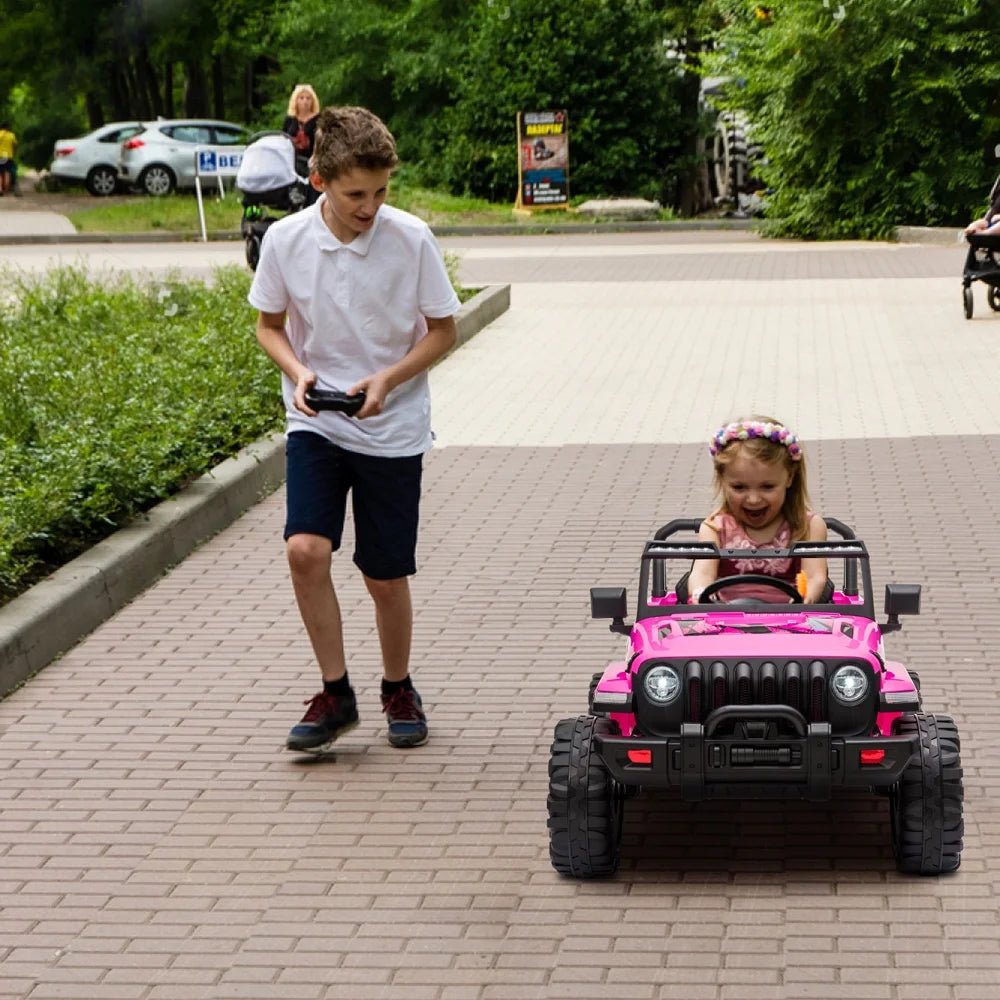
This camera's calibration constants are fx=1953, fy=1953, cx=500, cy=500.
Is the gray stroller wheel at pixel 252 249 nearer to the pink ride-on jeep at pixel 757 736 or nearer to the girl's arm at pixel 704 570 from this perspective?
the girl's arm at pixel 704 570

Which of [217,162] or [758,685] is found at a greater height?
[758,685]

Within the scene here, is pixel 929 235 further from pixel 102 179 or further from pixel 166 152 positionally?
pixel 102 179

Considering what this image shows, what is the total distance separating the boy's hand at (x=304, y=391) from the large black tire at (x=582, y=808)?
1.20 meters

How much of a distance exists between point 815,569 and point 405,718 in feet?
4.51

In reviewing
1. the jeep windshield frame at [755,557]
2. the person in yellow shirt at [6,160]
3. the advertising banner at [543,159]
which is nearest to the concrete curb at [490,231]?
the advertising banner at [543,159]

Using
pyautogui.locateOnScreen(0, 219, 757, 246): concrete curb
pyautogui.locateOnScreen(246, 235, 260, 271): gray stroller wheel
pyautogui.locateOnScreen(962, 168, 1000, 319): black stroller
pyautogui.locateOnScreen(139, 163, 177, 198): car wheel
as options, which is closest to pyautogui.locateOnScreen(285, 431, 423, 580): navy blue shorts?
pyautogui.locateOnScreen(962, 168, 1000, 319): black stroller

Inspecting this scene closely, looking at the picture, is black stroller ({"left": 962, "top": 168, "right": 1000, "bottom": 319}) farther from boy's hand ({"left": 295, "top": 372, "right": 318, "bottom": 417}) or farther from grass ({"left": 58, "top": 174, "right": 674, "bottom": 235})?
grass ({"left": 58, "top": 174, "right": 674, "bottom": 235})

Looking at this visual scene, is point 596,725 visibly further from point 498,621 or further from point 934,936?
point 498,621

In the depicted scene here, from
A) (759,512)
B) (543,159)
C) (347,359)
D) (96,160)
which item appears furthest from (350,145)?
(96,160)

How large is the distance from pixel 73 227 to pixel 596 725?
91.5 feet

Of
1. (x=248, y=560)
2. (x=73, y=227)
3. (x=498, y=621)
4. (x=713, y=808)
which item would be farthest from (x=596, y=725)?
(x=73, y=227)

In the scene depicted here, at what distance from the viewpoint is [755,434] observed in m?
5.11

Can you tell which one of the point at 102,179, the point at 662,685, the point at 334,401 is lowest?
the point at 102,179

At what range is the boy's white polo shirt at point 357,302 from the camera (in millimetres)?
5391
